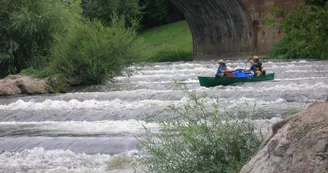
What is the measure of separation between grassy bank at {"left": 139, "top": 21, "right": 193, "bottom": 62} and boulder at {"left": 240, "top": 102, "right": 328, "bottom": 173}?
119 ft

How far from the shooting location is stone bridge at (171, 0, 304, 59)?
1355 inches

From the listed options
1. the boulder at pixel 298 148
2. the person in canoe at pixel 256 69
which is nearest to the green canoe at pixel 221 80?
the person in canoe at pixel 256 69

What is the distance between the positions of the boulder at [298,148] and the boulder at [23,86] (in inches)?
539

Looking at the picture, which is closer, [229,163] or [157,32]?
[229,163]

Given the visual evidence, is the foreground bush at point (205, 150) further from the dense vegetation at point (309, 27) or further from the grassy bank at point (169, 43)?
the grassy bank at point (169, 43)

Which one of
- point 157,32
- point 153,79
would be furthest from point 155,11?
point 153,79

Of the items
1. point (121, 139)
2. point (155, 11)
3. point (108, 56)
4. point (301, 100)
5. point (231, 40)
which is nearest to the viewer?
point (121, 139)

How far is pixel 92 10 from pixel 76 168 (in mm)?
48198

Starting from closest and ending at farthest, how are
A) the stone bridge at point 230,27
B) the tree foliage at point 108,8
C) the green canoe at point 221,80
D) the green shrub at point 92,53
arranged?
the green canoe at point 221,80
the green shrub at point 92,53
the stone bridge at point 230,27
the tree foliage at point 108,8

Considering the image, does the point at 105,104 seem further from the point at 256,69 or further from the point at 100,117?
the point at 256,69

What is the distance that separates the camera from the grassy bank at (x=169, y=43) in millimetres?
45406

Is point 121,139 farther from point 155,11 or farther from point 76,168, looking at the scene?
point 155,11

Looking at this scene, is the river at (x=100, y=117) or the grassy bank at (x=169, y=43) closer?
the river at (x=100, y=117)

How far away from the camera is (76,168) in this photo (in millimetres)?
7363
